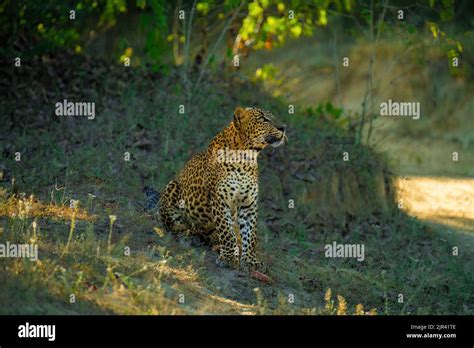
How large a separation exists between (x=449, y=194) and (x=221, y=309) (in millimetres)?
7725

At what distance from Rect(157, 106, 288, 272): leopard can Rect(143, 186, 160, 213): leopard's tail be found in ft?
3.83

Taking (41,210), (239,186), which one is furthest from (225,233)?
(41,210)

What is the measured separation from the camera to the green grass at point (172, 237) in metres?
8.89

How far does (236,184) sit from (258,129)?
2.19 ft

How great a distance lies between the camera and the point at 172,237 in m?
11.1

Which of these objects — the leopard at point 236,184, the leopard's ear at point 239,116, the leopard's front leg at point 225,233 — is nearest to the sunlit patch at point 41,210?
the leopard at point 236,184

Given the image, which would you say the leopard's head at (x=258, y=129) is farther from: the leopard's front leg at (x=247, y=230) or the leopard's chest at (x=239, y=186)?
the leopard's front leg at (x=247, y=230)

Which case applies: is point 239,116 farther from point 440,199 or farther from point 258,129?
point 440,199

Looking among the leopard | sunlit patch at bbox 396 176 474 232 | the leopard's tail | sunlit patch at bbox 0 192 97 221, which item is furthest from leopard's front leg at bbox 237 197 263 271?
sunlit patch at bbox 396 176 474 232

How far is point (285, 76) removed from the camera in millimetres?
18156

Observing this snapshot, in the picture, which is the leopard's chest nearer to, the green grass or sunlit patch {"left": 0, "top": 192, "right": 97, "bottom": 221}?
the green grass

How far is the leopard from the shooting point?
34.2ft

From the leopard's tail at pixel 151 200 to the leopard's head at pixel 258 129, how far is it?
1884mm
